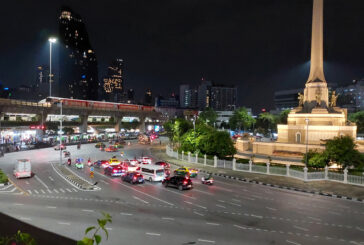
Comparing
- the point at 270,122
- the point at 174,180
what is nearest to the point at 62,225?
the point at 174,180

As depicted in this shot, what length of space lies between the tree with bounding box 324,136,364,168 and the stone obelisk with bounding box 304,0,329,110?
1824 cm

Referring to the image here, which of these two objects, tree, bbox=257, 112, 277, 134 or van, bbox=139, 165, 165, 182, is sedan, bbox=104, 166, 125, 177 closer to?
van, bbox=139, 165, 165, 182

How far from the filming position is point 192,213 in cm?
1827

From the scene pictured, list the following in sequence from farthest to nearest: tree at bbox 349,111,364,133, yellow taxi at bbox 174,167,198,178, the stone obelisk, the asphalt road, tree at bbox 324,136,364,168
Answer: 1. tree at bbox 349,111,364,133
2. the stone obelisk
3. yellow taxi at bbox 174,167,198,178
4. tree at bbox 324,136,364,168
5. the asphalt road

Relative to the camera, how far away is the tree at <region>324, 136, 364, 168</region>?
29156 millimetres

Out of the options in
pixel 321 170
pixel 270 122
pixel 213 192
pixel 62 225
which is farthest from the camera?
pixel 270 122

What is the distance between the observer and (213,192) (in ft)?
80.4

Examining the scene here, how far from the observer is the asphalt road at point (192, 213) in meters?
14.4

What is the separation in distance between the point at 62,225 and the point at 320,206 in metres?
16.7

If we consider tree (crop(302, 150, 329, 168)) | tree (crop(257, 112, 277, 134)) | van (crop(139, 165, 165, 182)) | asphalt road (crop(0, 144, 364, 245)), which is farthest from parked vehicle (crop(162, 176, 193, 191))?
tree (crop(257, 112, 277, 134))

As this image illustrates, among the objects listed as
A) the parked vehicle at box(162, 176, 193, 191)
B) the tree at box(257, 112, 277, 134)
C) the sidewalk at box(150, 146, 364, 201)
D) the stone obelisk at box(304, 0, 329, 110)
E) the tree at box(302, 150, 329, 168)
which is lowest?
the sidewalk at box(150, 146, 364, 201)

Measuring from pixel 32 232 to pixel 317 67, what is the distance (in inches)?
1810

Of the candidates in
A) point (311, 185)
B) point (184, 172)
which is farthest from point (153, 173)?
point (311, 185)

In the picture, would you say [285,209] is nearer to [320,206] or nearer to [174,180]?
[320,206]
